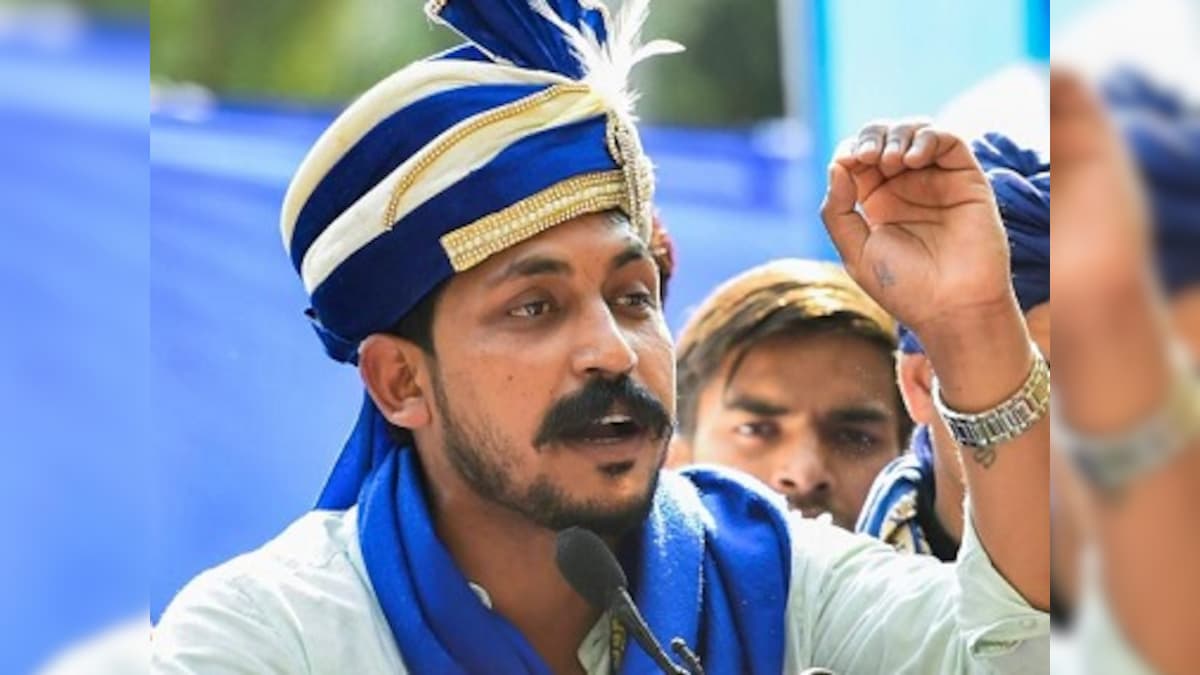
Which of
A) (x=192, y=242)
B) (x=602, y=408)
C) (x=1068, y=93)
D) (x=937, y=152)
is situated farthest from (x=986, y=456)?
(x=192, y=242)

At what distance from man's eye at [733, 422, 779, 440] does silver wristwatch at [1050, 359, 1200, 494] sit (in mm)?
2440

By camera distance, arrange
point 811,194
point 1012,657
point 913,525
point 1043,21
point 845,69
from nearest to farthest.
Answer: point 1012,657 → point 913,525 → point 1043,21 → point 845,69 → point 811,194

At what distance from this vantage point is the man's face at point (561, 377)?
2.62 m

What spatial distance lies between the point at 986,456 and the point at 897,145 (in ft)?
1.22

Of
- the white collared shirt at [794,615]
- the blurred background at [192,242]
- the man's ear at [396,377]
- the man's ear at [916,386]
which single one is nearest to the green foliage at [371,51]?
the blurred background at [192,242]

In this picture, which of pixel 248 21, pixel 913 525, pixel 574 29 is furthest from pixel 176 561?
pixel 248 21

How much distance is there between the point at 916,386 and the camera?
3363 mm

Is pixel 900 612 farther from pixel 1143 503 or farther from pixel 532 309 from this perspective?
pixel 1143 503

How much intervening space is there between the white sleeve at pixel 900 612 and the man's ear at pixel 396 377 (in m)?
0.51

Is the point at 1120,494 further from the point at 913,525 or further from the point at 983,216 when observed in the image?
the point at 913,525

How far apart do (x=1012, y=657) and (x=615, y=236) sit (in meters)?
0.71

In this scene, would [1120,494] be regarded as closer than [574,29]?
Yes

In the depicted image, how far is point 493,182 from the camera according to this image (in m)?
2.68

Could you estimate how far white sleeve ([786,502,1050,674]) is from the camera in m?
2.45
